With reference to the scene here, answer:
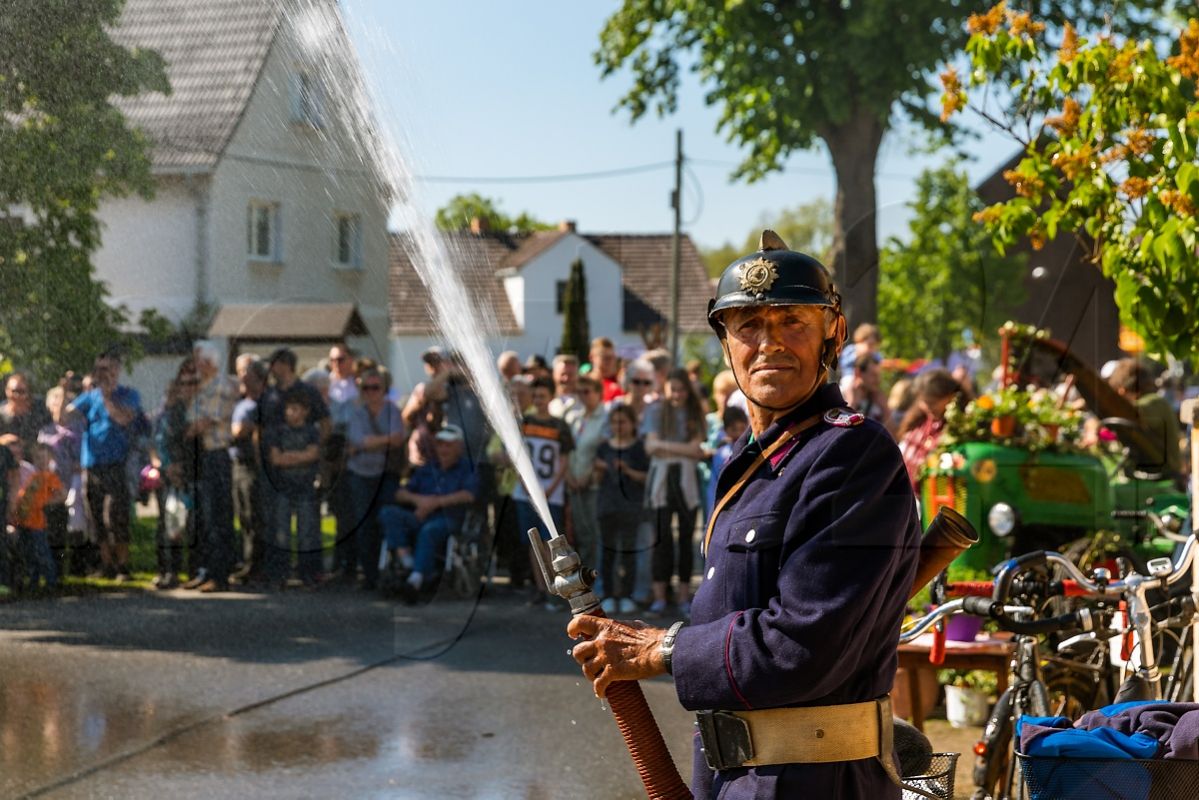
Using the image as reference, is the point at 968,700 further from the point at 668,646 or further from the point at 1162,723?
the point at 668,646

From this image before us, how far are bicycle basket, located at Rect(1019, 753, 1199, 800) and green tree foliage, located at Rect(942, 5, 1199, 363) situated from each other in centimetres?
257

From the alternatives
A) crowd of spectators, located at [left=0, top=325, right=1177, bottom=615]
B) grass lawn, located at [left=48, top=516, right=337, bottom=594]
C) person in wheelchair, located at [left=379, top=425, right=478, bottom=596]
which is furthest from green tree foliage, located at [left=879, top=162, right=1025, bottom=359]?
grass lawn, located at [left=48, top=516, right=337, bottom=594]

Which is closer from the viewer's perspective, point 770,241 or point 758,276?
point 758,276

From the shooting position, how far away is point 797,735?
107 inches

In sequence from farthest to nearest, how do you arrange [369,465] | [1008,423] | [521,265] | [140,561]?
[521,265], [369,465], [1008,423], [140,561]

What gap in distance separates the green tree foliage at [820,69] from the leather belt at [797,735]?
10.9m

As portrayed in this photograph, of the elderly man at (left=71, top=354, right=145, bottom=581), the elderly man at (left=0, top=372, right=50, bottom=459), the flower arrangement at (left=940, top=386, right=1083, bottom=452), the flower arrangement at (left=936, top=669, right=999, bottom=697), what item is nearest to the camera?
the elderly man at (left=0, top=372, right=50, bottom=459)

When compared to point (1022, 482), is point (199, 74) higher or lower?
higher

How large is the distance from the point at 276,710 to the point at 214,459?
1.26m

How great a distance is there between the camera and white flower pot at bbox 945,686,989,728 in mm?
7125

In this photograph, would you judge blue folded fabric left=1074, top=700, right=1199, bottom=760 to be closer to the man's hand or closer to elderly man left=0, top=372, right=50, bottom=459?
the man's hand

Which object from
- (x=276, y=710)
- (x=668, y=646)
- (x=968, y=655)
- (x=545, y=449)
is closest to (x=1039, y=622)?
(x=668, y=646)

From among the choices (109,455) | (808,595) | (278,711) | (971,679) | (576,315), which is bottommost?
(278,711)

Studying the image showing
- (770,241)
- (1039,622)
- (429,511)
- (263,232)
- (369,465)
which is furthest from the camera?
(429,511)
